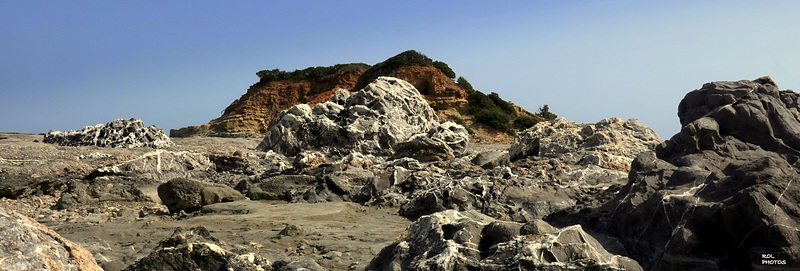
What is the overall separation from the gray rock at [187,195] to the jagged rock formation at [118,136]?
6184 mm

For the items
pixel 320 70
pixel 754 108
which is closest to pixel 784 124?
pixel 754 108

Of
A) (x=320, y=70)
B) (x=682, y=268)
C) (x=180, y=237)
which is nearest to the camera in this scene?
(x=180, y=237)

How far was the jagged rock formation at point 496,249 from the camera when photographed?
4.14 meters

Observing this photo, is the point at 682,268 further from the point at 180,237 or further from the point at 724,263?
the point at 180,237

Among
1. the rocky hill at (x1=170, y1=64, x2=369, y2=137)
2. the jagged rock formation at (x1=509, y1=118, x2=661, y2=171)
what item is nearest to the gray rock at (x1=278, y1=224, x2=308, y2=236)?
the jagged rock formation at (x1=509, y1=118, x2=661, y2=171)

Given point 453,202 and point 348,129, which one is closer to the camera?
point 453,202

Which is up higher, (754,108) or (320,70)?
(320,70)

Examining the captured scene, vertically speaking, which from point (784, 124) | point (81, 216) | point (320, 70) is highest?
point (320, 70)

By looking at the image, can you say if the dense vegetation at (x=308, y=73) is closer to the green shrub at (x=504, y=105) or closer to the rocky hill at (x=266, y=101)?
the rocky hill at (x=266, y=101)

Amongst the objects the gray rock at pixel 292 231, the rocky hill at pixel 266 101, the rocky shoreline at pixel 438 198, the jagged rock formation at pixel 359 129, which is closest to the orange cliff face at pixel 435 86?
the rocky hill at pixel 266 101

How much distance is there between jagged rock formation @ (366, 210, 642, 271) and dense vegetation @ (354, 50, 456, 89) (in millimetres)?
29754

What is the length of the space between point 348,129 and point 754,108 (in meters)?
10.3

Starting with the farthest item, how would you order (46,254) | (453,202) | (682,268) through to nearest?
(453,202)
(682,268)
(46,254)

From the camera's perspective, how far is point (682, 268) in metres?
5.16
